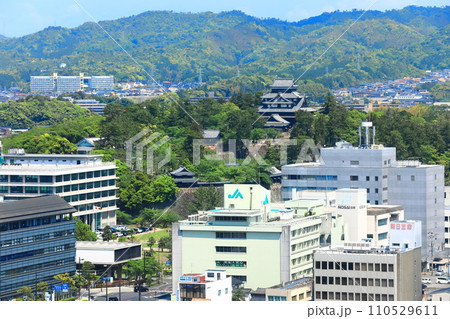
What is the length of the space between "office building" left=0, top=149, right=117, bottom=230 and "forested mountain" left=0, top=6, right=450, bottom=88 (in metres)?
39.5

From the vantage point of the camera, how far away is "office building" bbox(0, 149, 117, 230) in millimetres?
25203

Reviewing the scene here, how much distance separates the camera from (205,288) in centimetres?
1237

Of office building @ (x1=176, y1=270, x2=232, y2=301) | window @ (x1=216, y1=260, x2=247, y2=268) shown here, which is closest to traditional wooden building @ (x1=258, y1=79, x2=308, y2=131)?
window @ (x1=216, y1=260, x2=247, y2=268)

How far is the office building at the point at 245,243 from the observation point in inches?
639

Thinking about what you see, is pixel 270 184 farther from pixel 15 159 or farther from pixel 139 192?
pixel 15 159

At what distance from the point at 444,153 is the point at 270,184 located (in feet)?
27.5

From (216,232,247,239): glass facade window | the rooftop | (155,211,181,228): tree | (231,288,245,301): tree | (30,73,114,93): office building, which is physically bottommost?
(155,211,181,228): tree

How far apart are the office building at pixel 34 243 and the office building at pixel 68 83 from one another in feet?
203

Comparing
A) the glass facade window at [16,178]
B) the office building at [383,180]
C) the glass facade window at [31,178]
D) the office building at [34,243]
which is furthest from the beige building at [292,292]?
the glass facade window at [16,178]

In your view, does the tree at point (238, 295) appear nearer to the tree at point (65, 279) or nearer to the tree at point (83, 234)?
the tree at point (65, 279)

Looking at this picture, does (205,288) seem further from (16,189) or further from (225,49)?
(225,49)

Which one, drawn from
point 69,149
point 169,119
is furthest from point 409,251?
point 169,119

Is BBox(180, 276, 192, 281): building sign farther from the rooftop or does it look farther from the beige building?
the rooftop

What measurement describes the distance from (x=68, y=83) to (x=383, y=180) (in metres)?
60.7
